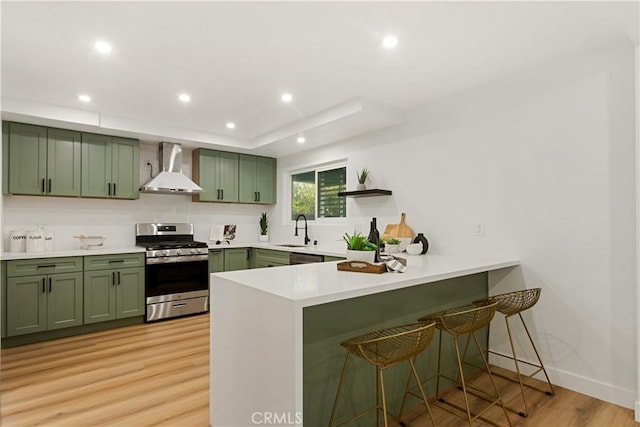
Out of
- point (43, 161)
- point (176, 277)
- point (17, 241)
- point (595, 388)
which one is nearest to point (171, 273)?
point (176, 277)

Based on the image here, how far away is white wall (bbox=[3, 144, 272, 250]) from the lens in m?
4.02

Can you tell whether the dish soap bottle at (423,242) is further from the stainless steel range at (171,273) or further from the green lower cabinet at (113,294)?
the green lower cabinet at (113,294)

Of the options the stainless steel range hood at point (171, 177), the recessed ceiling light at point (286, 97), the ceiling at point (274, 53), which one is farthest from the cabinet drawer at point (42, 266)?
the recessed ceiling light at point (286, 97)

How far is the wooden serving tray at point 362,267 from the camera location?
6.73 ft

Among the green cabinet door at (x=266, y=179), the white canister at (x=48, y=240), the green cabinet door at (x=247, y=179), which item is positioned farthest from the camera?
the green cabinet door at (x=266, y=179)

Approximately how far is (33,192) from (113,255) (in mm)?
1036

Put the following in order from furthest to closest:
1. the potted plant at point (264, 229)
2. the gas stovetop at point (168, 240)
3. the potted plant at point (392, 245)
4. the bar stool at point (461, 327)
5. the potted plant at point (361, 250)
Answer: the potted plant at point (264, 229)
the gas stovetop at point (168, 240)
the potted plant at point (392, 245)
the potted plant at point (361, 250)
the bar stool at point (461, 327)

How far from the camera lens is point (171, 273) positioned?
14.4 ft

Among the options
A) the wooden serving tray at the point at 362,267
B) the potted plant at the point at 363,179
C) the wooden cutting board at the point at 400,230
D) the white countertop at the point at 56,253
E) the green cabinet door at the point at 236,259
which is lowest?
the green cabinet door at the point at 236,259

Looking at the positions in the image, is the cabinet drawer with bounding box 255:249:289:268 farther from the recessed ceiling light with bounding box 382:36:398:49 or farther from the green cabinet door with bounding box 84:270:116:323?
the recessed ceiling light with bounding box 382:36:398:49

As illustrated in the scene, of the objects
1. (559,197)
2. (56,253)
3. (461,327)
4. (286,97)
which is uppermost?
(286,97)

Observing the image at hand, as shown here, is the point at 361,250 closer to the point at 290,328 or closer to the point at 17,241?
the point at 290,328

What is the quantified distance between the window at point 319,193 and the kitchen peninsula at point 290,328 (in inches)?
101

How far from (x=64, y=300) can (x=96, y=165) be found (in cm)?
154
